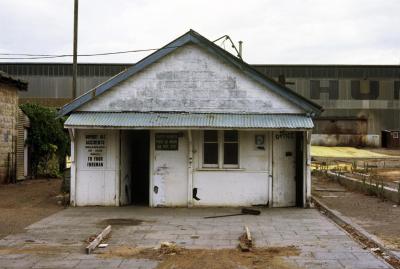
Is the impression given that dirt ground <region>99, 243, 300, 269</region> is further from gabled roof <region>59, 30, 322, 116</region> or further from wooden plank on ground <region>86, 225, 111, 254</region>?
gabled roof <region>59, 30, 322, 116</region>

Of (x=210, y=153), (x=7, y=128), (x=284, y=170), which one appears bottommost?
(x=284, y=170)

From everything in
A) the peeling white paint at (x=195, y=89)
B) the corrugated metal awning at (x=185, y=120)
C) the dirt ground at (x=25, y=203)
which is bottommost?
the dirt ground at (x=25, y=203)

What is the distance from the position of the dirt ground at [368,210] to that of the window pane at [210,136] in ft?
12.7

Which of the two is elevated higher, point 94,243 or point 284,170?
point 284,170

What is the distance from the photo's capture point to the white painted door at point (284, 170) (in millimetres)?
15039

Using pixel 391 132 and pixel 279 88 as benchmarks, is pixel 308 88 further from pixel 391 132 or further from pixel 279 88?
pixel 279 88

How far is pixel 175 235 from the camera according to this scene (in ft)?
34.9

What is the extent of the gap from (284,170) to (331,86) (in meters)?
40.7

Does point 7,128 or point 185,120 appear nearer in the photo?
point 185,120

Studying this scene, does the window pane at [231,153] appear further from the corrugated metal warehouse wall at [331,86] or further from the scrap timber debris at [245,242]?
the corrugated metal warehouse wall at [331,86]

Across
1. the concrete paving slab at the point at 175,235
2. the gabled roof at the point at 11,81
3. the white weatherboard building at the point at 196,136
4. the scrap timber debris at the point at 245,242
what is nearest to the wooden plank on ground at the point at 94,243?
the concrete paving slab at the point at 175,235

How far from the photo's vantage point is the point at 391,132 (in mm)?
53125

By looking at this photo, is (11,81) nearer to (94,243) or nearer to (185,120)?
(185,120)

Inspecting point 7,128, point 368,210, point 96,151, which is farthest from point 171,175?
point 7,128
